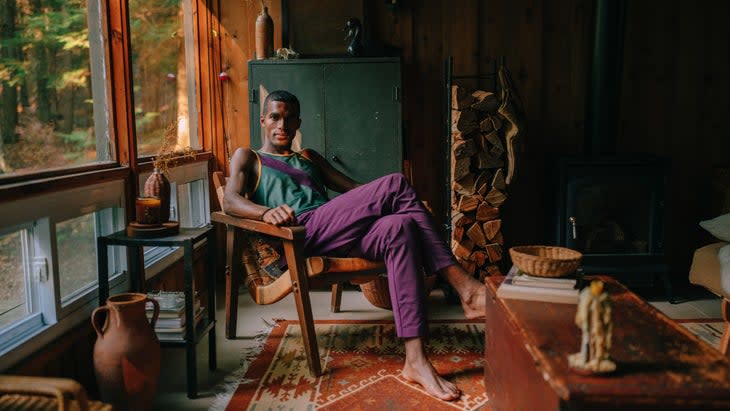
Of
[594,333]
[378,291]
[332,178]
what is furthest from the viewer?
[378,291]

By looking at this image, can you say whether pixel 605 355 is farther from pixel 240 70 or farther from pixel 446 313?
pixel 240 70

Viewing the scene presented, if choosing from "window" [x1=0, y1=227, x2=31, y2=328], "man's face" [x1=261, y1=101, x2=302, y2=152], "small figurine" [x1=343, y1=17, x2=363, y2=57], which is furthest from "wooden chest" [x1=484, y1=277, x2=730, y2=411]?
"small figurine" [x1=343, y1=17, x2=363, y2=57]

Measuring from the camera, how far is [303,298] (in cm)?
242

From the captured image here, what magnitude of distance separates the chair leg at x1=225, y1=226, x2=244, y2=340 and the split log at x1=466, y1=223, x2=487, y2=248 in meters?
1.32

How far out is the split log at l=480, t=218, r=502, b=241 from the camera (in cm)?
346

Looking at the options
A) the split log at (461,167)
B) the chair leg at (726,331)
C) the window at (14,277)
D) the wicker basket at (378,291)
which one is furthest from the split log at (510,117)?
the window at (14,277)

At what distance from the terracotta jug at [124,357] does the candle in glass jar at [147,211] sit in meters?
0.40

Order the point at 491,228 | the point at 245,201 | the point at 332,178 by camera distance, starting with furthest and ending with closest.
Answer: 1. the point at 491,228
2. the point at 332,178
3. the point at 245,201

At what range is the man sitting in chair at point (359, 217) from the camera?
233 centimetres

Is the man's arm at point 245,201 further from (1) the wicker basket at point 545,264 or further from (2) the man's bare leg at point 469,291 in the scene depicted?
(1) the wicker basket at point 545,264

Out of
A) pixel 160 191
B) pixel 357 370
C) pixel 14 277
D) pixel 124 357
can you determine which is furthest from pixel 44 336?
pixel 357 370

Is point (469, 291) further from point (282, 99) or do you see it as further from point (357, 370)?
point (282, 99)

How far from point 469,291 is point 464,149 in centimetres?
118

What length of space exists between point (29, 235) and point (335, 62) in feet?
6.37
